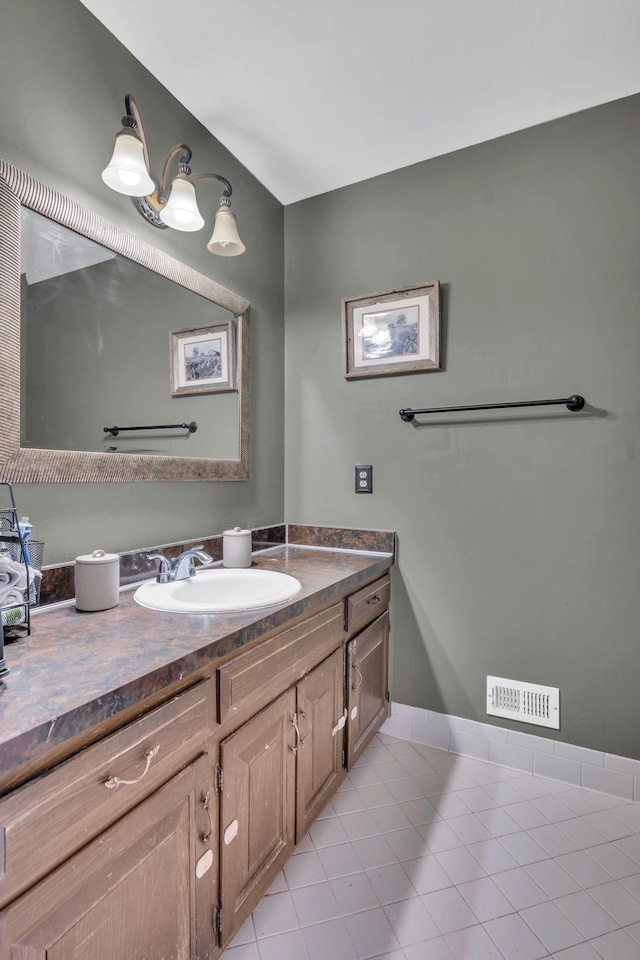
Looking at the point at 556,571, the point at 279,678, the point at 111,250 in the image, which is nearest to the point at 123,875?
the point at 279,678

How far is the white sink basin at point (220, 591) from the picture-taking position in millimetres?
1134

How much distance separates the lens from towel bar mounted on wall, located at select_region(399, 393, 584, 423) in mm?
1670

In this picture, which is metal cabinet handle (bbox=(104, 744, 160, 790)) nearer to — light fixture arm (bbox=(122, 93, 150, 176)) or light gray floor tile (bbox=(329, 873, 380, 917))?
light gray floor tile (bbox=(329, 873, 380, 917))

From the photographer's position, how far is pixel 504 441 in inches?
71.9

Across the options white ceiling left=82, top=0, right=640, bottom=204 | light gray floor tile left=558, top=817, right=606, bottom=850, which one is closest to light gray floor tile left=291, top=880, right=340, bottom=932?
light gray floor tile left=558, top=817, right=606, bottom=850

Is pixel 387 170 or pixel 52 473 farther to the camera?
pixel 387 170

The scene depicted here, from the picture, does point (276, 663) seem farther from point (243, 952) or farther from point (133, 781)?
point (243, 952)

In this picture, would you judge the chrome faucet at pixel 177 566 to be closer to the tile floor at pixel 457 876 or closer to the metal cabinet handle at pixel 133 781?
the metal cabinet handle at pixel 133 781

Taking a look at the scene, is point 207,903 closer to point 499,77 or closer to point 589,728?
point 589,728

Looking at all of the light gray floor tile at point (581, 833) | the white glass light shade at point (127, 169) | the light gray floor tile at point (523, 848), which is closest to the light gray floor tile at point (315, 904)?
the light gray floor tile at point (523, 848)

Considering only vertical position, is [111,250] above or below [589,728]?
above

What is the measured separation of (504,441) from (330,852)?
1.50 metres

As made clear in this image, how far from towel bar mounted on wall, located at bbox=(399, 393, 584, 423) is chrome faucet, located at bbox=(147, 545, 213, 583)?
103cm

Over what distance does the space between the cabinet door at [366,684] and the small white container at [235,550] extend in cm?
48
